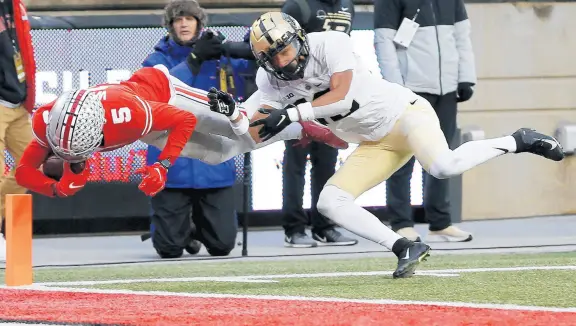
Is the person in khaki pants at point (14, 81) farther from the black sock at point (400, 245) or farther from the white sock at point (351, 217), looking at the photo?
the black sock at point (400, 245)

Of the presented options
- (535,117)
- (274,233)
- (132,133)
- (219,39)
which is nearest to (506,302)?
(132,133)

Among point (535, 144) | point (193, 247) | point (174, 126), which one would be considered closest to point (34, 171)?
point (174, 126)

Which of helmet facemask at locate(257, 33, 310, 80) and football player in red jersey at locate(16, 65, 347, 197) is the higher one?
helmet facemask at locate(257, 33, 310, 80)

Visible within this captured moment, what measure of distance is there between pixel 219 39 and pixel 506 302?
3.54 metres

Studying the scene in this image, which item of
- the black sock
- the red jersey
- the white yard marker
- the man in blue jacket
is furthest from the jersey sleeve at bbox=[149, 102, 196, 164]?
the man in blue jacket

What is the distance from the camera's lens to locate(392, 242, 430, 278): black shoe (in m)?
6.53

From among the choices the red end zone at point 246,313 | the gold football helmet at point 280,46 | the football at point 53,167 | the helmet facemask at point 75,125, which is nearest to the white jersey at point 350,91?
the gold football helmet at point 280,46

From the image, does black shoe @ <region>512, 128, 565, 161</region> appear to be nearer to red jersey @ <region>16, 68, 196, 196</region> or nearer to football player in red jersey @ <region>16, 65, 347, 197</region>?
football player in red jersey @ <region>16, 65, 347, 197</region>

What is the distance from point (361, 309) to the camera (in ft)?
16.8

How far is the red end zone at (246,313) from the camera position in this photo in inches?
187

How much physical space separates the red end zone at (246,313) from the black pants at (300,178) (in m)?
3.33

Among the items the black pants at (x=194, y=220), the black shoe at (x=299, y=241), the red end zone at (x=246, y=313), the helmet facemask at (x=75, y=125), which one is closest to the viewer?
the red end zone at (x=246, y=313)

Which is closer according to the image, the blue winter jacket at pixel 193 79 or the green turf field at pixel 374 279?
the green turf field at pixel 374 279

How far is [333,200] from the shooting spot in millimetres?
6625
